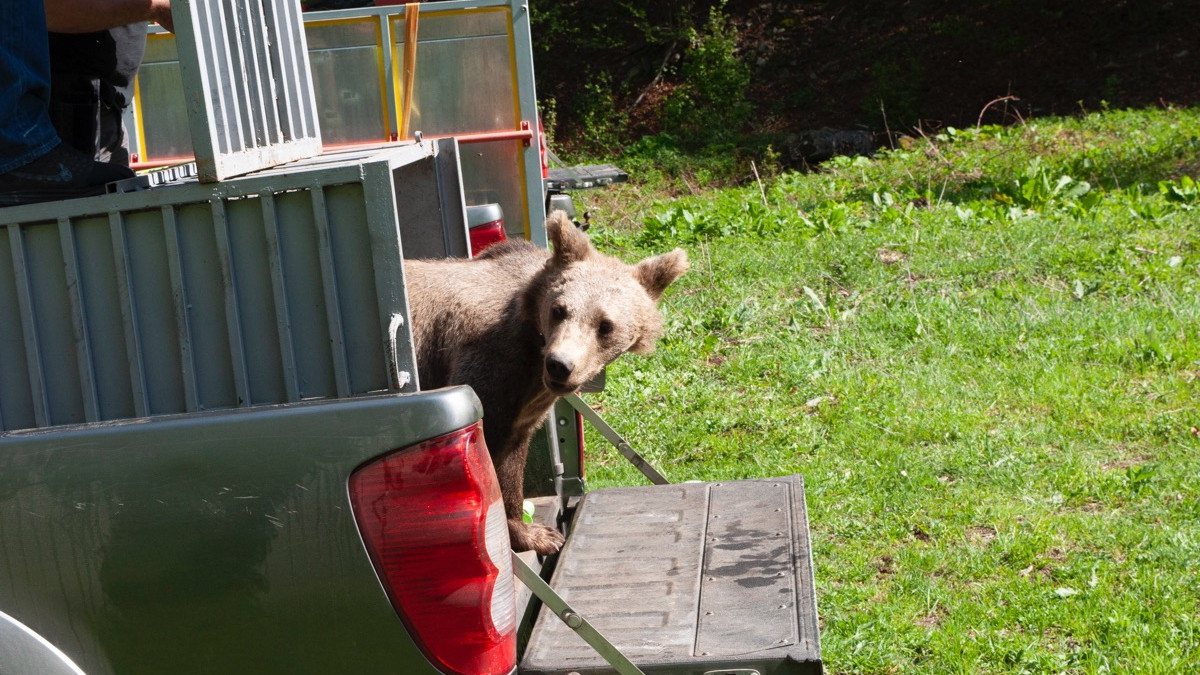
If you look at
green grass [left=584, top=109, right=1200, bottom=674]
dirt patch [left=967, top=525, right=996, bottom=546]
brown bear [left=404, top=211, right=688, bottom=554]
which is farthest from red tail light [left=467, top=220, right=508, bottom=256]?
dirt patch [left=967, top=525, right=996, bottom=546]

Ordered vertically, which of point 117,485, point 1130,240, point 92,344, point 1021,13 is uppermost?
point 1021,13

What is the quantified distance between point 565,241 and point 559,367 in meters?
0.65

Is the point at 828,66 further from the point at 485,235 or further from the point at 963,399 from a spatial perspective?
the point at 485,235

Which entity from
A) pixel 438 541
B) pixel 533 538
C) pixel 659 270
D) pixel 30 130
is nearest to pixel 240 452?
pixel 438 541

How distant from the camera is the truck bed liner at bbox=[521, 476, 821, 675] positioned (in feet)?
9.95

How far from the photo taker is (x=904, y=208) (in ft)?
36.1

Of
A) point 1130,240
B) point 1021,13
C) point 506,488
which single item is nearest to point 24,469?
point 506,488

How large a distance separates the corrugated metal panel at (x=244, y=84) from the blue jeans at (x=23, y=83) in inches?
18.6

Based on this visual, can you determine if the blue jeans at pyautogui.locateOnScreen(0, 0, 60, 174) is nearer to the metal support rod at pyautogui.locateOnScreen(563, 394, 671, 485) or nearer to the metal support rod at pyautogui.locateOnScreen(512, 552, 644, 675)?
the metal support rod at pyautogui.locateOnScreen(512, 552, 644, 675)

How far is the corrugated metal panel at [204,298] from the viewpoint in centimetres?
233

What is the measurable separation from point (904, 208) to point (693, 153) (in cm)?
727

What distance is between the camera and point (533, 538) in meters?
4.29

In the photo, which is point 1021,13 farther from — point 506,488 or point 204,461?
point 204,461

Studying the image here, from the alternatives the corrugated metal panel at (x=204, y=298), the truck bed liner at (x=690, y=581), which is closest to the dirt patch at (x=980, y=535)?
the truck bed liner at (x=690, y=581)
